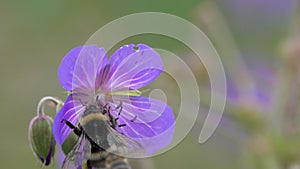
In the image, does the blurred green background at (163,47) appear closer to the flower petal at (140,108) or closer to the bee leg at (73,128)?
→ the flower petal at (140,108)

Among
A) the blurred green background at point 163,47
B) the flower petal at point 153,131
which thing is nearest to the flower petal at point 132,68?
the flower petal at point 153,131

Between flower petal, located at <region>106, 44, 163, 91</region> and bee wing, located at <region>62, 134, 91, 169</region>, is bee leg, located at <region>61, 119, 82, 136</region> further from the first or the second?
flower petal, located at <region>106, 44, 163, 91</region>

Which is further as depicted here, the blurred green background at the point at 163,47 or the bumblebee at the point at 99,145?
the blurred green background at the point at 163,47

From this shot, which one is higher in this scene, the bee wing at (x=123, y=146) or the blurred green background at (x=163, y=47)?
the blurred green background at (x=163, y=47)

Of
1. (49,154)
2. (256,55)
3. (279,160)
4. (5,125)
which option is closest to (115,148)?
(49,154)

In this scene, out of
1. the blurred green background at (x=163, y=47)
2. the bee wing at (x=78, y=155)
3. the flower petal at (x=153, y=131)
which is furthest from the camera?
the blurred green background at (x=163, y=47)

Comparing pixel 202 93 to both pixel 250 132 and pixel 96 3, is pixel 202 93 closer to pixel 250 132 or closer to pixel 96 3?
pixel 250 132
